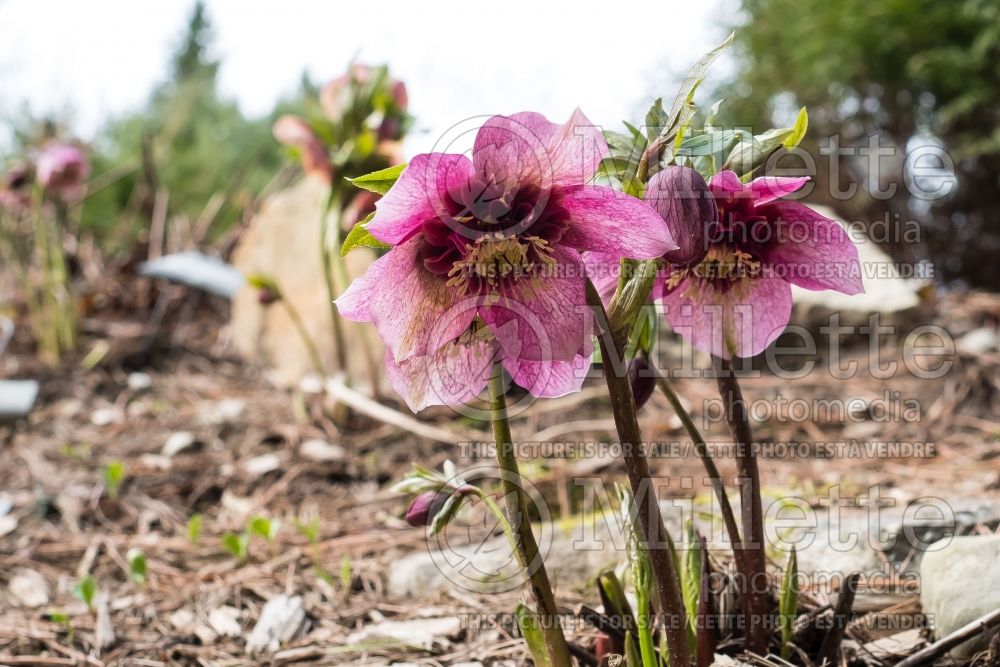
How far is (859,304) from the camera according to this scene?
2609 mm

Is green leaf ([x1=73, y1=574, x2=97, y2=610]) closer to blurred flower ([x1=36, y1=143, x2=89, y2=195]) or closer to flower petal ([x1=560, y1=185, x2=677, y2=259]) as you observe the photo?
flower petal ([x1=560, y1=185, x2=677, y2=259])

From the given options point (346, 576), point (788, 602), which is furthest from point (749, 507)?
point (346, 576)

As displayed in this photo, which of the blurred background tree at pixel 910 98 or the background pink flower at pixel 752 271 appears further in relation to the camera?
the blurred background tree at pixel 910 98

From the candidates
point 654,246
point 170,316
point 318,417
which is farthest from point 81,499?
point 170,316

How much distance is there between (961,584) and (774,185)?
0.54 m

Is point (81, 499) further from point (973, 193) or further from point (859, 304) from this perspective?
point (973, 193)

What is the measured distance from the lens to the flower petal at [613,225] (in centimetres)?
62

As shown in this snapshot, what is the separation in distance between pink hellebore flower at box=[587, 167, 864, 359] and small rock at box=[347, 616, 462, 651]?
0.52 metres

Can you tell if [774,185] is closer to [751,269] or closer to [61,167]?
[751,269]

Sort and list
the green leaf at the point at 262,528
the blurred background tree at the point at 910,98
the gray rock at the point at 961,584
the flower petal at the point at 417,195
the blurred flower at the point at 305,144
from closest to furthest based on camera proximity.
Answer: the flower petal at the point at 417,195, the gray rock at the point at 961,584, the green leaf at the point at 262,528, the blurred flower at the point at 305,144, the blurred background tree at the point at 910,98

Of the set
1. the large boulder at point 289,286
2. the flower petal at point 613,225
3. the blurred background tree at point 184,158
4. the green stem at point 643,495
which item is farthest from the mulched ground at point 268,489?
the blurred background tree at point 184,158

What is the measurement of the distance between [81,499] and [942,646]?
1688mm

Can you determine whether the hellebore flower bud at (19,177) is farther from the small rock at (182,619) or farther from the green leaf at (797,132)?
the green leaf at (797,132)

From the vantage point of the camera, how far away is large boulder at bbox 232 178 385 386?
2.86m
